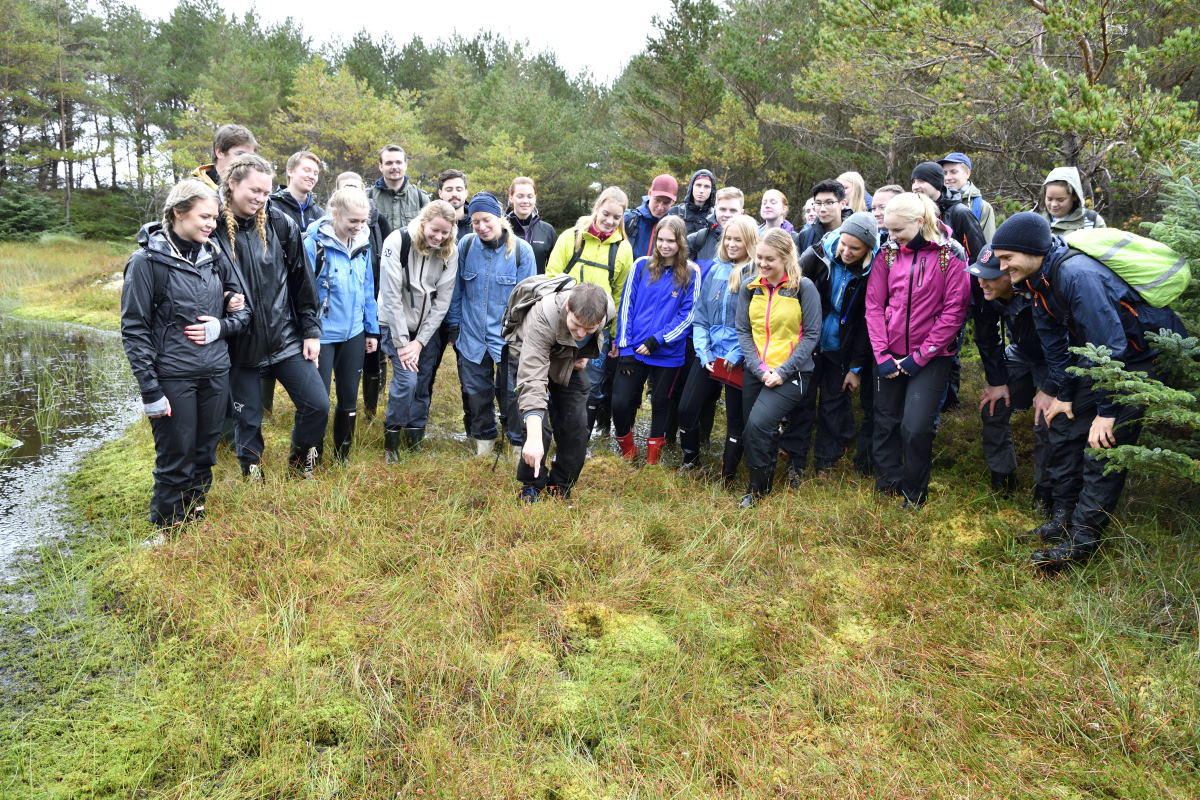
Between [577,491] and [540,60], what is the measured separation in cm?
3837

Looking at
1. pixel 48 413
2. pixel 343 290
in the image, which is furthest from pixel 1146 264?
pixel 48 413

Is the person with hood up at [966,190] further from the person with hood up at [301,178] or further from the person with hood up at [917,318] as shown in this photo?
the person with hood up at [301,178]

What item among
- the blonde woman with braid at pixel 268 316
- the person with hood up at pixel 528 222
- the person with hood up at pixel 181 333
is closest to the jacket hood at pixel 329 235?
the blonde woman with braid at pixel 268 316

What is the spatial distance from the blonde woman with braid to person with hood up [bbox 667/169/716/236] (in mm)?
3703

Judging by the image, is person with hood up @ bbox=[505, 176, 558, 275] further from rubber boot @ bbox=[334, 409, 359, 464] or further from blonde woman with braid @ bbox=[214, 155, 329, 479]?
blonde woman with braid @ bbox=[214, 155, 329, 479]

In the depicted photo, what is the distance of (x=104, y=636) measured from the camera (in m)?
3.39

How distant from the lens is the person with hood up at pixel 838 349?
540cm

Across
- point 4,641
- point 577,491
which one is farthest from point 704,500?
point 4,641

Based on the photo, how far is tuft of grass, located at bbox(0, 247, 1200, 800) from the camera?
265 centimetres

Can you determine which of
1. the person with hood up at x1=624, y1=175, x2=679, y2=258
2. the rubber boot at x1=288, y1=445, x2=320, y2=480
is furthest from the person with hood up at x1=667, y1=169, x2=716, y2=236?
the rubber boot at x1=288, y1=445, x2=320, y2=480

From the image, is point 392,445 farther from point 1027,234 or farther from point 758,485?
point 1027,234

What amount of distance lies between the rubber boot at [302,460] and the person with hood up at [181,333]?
2.73 ft

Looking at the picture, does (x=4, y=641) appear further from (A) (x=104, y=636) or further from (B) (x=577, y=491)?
(B) (x=577, y=491)

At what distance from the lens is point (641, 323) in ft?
20.1
